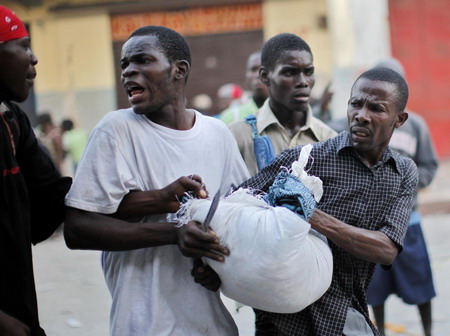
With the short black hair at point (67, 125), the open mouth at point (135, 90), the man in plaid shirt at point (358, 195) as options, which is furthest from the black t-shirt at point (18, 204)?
the short black hair at point (67, 125)

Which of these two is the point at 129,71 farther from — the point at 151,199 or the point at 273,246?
the point at 273,246

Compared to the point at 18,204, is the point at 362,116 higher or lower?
higher

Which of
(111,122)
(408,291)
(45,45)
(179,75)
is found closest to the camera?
(111,122)

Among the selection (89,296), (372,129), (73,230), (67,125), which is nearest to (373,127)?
(372,129)

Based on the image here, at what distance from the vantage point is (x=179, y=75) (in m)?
2.71

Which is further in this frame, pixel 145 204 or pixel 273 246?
pixel 145 204

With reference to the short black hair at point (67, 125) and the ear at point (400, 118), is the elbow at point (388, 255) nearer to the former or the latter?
the ear at point (400, 118)

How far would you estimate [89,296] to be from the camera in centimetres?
691

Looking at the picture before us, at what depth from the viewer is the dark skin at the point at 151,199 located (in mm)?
2385

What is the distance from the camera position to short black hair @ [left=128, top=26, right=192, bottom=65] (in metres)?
2.65

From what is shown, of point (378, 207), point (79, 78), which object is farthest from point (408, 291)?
point (79, 78)

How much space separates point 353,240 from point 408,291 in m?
2.77

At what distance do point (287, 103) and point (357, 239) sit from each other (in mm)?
1327

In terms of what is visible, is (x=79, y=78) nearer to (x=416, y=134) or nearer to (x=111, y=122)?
(x=416, y=134)
